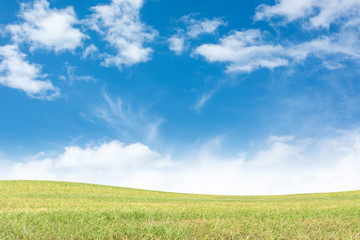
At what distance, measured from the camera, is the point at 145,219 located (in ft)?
23.2

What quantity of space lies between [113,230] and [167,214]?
2.41 m

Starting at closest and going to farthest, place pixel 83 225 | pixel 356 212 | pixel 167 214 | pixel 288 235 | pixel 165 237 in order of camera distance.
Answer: pixel 165 237, pixel 288 235, pixel 83 225, pixel 167 214, pixel 356 212

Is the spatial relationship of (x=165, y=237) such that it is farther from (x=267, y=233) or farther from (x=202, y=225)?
(x=267, y=233)

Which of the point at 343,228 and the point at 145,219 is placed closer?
the point at 343,228

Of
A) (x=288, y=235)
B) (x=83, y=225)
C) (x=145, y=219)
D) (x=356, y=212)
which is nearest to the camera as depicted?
(x=288, y=235)

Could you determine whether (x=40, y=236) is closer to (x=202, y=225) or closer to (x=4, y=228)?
(x=4, y=228)

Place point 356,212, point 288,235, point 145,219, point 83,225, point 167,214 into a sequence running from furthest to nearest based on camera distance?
point 356,212, point 167,214, point 145,219, point 83,225, point 288,235

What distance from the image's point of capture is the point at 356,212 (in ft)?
29.4

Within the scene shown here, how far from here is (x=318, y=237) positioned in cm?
547

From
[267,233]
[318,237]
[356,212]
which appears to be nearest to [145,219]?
[267,233]

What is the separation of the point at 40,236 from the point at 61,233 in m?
0.34

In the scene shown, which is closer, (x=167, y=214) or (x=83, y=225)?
(x=83, y=225)

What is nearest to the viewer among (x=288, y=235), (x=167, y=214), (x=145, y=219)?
(x=288, y=235)

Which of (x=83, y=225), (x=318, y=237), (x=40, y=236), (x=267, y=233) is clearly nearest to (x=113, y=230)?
(x=83, y=225)
